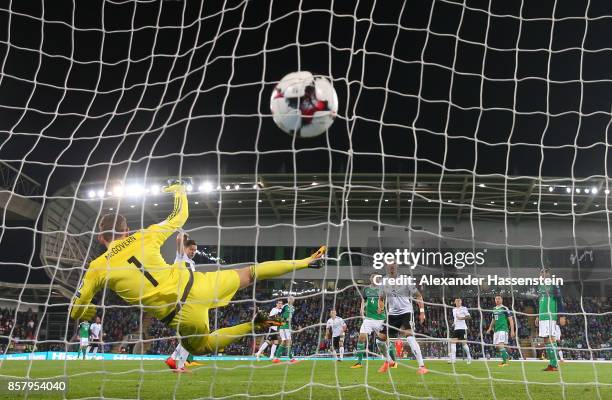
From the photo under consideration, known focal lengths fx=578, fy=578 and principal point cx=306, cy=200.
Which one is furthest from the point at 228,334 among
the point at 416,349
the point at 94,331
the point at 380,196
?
the point at 94,331

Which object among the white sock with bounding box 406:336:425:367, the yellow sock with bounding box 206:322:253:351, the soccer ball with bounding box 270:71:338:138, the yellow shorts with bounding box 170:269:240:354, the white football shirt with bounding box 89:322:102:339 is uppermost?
the soccer ball with bounding box 270:71:338:138

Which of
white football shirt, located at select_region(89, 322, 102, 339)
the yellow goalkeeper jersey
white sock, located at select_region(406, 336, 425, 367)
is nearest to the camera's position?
the yellow goalkeeper jersey

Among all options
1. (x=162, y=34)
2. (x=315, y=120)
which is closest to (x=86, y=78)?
(x=162, y=34)

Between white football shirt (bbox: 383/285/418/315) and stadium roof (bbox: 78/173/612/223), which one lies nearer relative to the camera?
stadium roof (bbox: 78/173/612/223)

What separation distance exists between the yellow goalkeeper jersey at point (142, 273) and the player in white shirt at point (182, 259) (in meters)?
0.48

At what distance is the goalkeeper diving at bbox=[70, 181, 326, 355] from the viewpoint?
15.0 ft

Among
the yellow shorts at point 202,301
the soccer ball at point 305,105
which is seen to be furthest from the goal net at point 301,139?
the soccer ball at point 305,105

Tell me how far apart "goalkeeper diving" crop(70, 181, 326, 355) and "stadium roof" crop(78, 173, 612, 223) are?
40cm

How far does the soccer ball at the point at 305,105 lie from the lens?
497cm

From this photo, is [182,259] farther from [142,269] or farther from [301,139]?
[301,139]

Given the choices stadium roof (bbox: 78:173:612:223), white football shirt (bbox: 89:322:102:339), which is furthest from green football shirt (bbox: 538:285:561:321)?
white football shirt (bbox: 89:322:102:339)

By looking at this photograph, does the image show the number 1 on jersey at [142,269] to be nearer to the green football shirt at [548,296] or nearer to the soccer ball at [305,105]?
the soccer ball at [305,105]

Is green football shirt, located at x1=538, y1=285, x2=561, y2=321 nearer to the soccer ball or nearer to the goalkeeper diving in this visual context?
the soccer ball

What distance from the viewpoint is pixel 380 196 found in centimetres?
1245
